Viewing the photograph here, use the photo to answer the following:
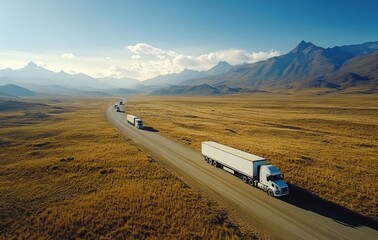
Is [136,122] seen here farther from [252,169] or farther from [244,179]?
[252,169]

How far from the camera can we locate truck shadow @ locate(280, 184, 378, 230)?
22.8 m

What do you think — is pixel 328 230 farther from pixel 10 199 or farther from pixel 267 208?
pixel 10 199

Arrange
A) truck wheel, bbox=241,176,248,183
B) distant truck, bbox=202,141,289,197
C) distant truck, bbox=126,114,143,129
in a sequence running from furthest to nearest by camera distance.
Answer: distant truck, bbox=126,114,143,129 < truck wheel, bbox=241,176,248,183 < distant truck, bbox=202,141,289,197

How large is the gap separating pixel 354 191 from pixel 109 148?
40.3 metres

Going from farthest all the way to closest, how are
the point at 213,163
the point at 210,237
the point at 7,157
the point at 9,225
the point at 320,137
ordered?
the point at 320,137 → the point at 7,157 → the point at 213,163 → the point at 9,225 → the point at 210,237

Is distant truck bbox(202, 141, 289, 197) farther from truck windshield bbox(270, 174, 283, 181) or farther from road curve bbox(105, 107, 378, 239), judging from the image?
road curve bbox(105, 107, 378, 239)

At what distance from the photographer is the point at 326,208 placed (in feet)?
82.2

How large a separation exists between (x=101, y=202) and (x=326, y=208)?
2337 centimetres

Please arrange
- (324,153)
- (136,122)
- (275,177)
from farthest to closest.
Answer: (136,122) < (324,153) < (275,177)

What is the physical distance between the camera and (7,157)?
4278cm

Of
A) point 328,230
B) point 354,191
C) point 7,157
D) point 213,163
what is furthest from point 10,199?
point 354,191

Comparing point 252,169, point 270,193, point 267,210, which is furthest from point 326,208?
point 252,169

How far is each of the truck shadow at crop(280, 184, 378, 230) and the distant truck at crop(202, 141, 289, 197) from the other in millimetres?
1719

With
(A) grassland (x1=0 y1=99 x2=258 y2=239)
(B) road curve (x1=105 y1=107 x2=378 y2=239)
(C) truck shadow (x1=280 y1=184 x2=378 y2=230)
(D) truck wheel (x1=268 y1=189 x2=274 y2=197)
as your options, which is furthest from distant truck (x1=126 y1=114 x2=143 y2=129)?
(C) truck shadow (x1=280 y1=184 x2=378 y2=230)
